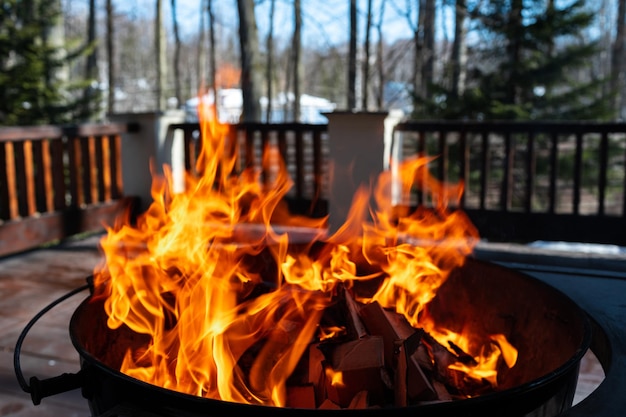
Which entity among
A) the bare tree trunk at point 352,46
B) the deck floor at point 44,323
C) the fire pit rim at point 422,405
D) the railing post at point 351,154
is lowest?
the deck floor at point 44,323

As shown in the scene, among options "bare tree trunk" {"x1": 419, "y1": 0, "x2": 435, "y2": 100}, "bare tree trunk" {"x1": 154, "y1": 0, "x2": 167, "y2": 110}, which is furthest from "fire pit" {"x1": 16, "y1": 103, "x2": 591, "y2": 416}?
"bare tree trunk" {"x1": 154, "y1": 0, "x2": 167, "y2": 110}

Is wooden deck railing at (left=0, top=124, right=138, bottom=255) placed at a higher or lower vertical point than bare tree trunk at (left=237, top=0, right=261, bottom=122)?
lower

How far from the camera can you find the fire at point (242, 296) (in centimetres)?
167

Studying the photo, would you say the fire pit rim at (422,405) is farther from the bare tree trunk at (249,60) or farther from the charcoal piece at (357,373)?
the bare tree trunk at (249,60)

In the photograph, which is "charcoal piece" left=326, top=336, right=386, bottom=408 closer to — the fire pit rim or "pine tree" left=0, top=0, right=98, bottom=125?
the fire pit rim

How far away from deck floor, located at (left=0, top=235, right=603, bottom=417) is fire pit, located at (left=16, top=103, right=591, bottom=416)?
0.66 meters

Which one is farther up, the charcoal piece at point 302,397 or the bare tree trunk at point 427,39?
the bare tree trunk at point 427,39

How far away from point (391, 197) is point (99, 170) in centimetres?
290

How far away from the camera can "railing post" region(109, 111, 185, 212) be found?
595 centimetres

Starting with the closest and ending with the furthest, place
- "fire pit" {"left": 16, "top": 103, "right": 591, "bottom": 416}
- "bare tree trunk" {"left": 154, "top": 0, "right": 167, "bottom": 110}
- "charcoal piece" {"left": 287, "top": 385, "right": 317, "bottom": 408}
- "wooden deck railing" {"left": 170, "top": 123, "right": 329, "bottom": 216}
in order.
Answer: "fire pit" {"left": 16, "top": 103, "right": 591, "bottom": 416} < "charcoal piece" {"left": 287, "top": 385, "right": 317, "bottom": 408} < "wooden deck railing" {"left": 170, "top": 123, "right": 329, "bottom": 216} < "bare tree trunk" {"left": 154, "top": 0, "right": 167, "bottom": 110}

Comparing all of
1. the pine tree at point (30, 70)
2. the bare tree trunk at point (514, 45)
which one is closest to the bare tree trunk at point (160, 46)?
the pine tree at point (30, 70)

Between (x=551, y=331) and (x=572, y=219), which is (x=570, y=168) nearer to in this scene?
(x=572, y=219)

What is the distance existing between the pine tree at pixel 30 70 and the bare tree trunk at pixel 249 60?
3046 mm

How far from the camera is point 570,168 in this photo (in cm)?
920
